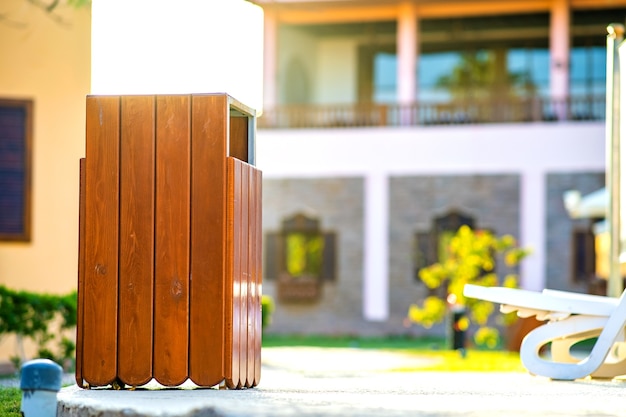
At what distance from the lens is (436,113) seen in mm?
23984

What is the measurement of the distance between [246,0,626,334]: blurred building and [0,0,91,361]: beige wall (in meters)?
11.6

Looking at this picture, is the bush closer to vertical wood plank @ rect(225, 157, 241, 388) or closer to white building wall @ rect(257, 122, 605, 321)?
vertical wood plank @ rect(225, 157, 241, 388)

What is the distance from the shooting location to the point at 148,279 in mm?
5379

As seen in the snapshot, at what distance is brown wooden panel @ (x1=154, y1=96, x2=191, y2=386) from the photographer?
5.31 meters

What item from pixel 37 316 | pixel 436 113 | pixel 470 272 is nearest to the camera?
pixel 37 316

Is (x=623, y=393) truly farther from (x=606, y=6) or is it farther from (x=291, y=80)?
(x=291, y=80)

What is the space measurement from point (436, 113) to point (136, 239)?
1892 centimetres

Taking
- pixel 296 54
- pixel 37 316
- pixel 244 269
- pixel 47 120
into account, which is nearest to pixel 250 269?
pixel 244 269

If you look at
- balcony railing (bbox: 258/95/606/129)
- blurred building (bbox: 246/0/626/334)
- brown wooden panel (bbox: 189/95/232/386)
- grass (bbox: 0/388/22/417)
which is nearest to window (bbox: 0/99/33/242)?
grass (bbox: 0/388/22/417)

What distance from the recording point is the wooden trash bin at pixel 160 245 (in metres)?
5.31

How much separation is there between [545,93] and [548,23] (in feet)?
4.48

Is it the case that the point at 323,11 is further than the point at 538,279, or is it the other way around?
the point at 323,11

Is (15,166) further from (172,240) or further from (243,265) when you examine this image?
(172,240)

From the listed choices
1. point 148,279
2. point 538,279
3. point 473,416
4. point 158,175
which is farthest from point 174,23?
point 538,279
